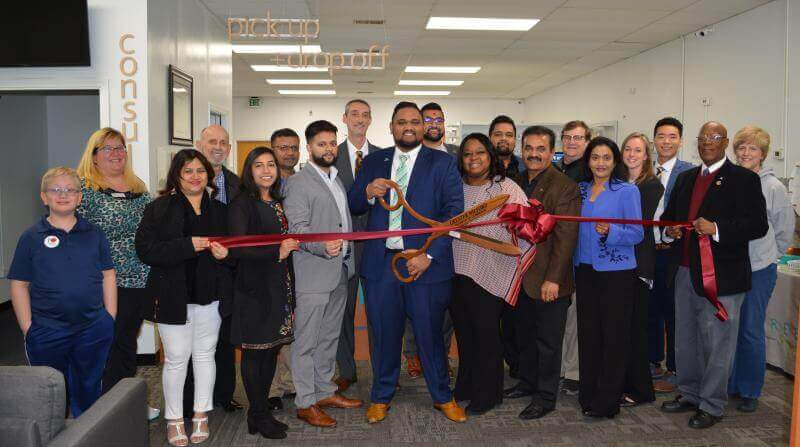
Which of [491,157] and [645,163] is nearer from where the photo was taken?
[491,157]

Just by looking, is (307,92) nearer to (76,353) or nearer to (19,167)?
(19,167)

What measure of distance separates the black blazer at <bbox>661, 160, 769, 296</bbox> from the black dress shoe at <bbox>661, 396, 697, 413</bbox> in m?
0.71

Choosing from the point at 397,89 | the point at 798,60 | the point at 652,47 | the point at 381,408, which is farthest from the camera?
the point at 397,89

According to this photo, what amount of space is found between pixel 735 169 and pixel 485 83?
416 inches

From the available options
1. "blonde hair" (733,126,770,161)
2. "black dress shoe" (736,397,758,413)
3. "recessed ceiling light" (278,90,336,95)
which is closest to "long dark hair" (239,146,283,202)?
"blonde hair" (733,126,770,161)

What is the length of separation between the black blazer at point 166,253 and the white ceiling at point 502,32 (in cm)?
415

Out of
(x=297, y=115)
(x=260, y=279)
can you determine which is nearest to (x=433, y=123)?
(x=260, y=279)

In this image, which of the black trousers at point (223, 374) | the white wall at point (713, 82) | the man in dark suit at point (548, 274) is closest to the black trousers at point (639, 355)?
the man in dark suit at point (548, 274)

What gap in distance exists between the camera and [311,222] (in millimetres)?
3254

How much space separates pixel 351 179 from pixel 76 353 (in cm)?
185

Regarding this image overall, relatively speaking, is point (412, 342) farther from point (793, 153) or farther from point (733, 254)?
point (793, 153)

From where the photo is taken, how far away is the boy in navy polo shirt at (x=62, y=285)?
2592 millimetres

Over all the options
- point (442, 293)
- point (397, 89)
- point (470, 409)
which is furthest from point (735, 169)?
point (397, 89)

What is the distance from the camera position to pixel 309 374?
3.32 m
